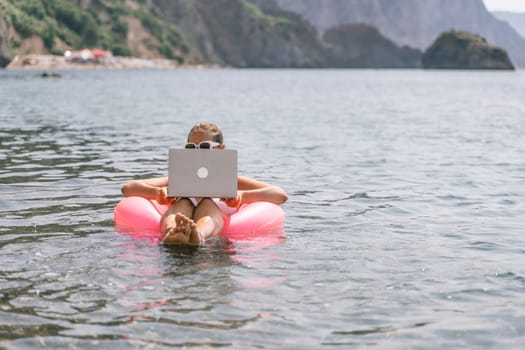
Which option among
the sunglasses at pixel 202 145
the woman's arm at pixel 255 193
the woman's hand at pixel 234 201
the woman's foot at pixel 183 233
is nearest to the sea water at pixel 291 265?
the woman's foot at pixel 183 233

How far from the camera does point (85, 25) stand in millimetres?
173250

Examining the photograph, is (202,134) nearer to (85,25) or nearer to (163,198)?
(163,198)

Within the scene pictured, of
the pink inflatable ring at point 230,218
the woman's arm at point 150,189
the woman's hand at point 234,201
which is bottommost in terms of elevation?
the pink inflatable ring at point 230,218

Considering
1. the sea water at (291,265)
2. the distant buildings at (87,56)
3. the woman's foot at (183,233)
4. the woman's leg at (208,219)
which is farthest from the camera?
the distant buildings at (87,56)

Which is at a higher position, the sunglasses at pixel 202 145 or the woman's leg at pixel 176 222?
the sunglasses at pixel 202 145

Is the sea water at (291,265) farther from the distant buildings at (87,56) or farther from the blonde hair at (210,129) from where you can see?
the distant buildings at (87,56)

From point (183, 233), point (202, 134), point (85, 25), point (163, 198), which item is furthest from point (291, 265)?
point (85, 25)

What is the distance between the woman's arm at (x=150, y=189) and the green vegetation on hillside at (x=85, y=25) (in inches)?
5656

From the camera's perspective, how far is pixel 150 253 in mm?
7957

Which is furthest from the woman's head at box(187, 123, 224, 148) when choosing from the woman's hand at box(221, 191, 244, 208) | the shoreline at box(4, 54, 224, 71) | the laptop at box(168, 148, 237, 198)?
the shoreline at box(4, 54, 224, 71)

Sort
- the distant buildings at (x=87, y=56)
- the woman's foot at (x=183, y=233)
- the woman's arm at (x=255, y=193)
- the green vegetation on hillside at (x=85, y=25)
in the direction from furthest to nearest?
1. the green vegetation on hillside at (x=85, y=25)
2. the distant buildings at (x=87, y=56)
3. the woman's arm at (x=255, y=193)
4. the woman's foot at (x=183, y=233)

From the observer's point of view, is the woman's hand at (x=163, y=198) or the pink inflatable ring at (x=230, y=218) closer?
the pink inflatable ring at (x=230, y=218)

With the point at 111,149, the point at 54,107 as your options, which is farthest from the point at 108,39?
the point at 111,149

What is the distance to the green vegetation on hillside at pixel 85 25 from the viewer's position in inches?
5969
